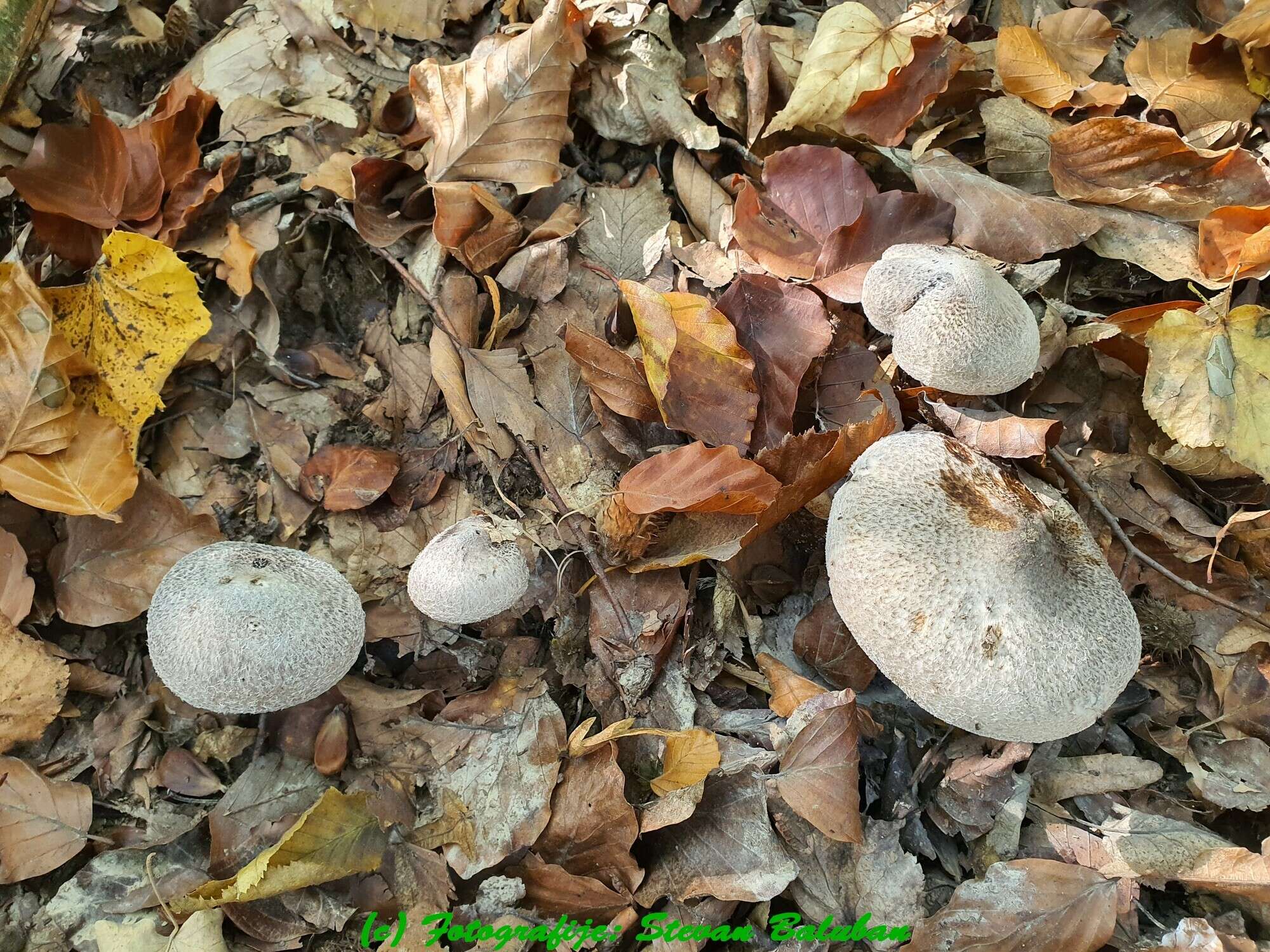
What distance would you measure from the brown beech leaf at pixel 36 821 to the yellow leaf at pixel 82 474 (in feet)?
2.52

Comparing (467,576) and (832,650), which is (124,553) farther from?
(832,650)

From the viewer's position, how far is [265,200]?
2.91 meters

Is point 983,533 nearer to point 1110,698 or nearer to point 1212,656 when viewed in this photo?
point 1110,698

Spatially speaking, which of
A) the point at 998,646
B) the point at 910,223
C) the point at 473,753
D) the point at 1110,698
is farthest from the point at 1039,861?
the point at 910,223

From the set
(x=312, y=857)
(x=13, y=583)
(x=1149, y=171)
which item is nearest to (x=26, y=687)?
(x=13, y=583)

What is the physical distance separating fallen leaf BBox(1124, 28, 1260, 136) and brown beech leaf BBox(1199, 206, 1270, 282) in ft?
1.46

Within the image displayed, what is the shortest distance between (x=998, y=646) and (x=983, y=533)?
293 millimetres

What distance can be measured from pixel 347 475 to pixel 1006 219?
7.82 ft

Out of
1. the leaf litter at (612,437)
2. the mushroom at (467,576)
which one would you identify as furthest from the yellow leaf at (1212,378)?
the mushroom at (467,576)

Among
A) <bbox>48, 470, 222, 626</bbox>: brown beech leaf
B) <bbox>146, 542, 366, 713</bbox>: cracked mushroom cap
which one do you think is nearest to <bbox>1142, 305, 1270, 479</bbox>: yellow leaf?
<bbox>146, 542, 366, 713</bbox>: cracked mushroom cap

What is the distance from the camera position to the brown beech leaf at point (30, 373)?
251 cm

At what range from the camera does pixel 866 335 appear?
108 inches

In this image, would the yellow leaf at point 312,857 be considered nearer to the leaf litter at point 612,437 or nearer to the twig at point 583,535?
the leaf litter at point 612,437

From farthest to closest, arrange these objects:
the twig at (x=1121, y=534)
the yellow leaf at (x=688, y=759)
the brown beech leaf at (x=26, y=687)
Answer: the twig at (x=1121, y=534)
the brown beech leaf at (x=26, y=687)
the yellow leaf at (x=688, y=759)
